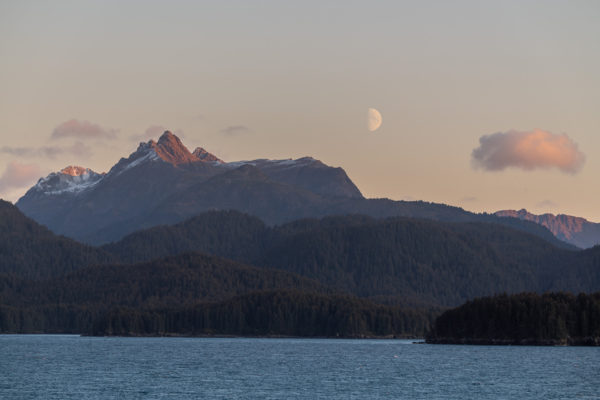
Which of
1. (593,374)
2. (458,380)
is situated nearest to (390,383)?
(458,380)

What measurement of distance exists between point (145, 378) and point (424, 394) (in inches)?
2293

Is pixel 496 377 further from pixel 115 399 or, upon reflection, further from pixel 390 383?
pixel 115 399

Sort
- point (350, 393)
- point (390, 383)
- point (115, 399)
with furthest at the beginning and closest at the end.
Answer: point (390, 383)
point (350, 393)
point (115, 399)

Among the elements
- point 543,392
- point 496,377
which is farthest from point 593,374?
point 543,392

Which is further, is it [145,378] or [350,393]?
[145,378]

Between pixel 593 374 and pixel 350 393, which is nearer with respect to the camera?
pixel 350 393

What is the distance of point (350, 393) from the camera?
6604 inches

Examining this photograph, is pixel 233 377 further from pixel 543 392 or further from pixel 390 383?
pixel 543 392

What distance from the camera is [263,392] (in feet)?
551

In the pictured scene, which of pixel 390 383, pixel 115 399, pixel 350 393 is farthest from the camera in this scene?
pixel 390 383

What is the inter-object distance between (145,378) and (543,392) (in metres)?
77.0

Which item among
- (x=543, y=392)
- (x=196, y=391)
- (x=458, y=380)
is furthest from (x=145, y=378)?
(x=543, y=392)

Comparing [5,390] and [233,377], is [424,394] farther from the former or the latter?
[5,390]

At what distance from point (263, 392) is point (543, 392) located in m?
48.5
